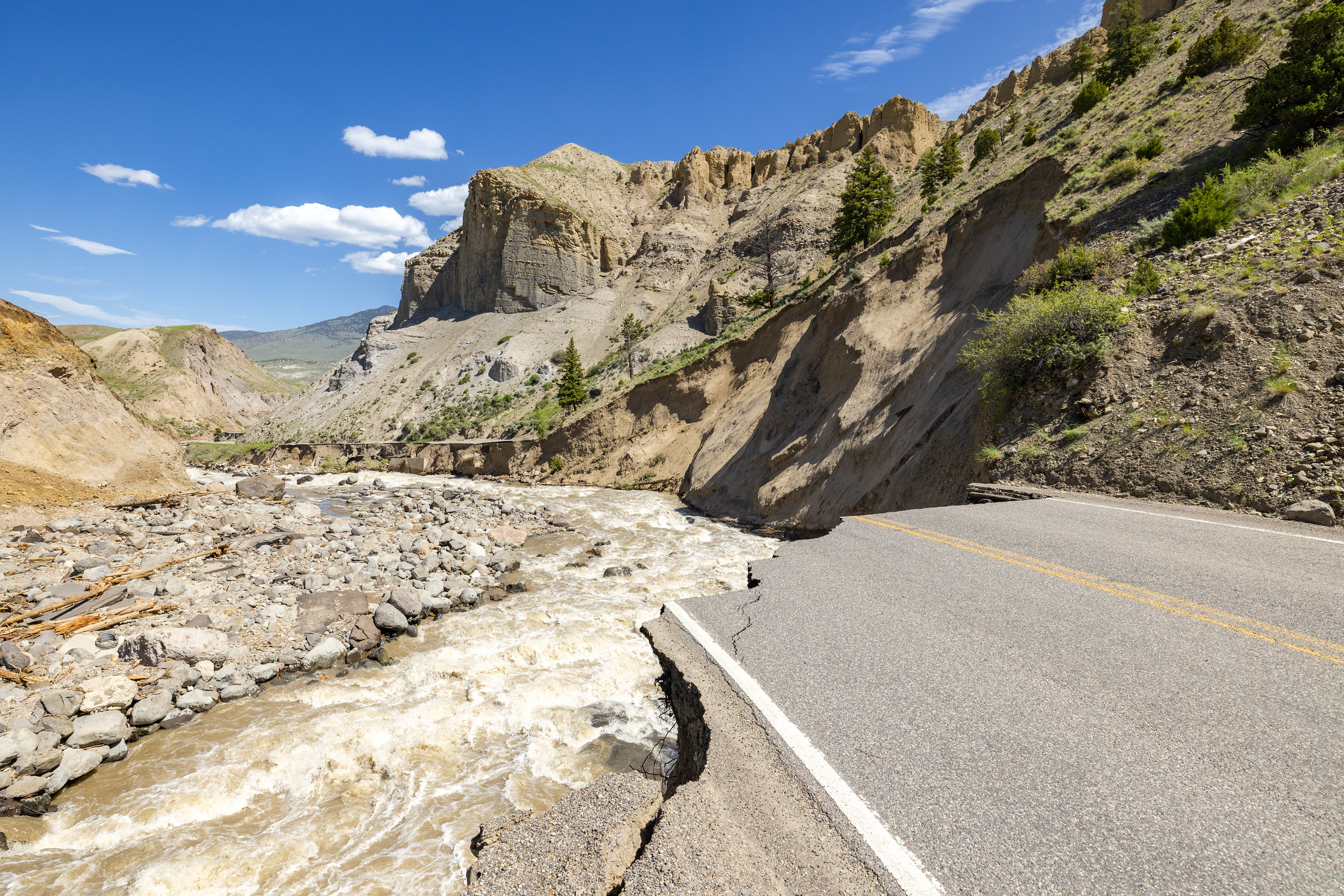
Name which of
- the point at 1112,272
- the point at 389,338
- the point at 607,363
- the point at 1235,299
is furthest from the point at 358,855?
the point at 389,338

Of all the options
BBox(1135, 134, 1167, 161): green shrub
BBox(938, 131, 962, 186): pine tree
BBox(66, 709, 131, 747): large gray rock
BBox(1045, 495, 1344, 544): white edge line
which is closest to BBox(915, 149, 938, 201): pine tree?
BBox(938, 131, 962, 186): pine tree

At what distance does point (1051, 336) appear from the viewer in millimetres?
11273

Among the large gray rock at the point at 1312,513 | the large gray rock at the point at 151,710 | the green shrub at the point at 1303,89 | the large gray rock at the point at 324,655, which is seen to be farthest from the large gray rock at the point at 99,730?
the green shrub at the point at 1303,89

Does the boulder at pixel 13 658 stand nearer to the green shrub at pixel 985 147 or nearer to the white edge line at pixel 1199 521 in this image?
the white edge line at pixel 1199 521

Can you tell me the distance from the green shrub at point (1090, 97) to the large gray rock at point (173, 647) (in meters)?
41.8

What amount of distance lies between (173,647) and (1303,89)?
88.1ft

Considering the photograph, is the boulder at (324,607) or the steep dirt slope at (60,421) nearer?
the boulder at (324,607)

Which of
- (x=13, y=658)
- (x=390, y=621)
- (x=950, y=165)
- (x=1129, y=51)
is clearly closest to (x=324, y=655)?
(x=390, y=621)

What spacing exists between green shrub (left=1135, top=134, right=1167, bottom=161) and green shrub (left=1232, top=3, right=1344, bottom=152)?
6.32 feet

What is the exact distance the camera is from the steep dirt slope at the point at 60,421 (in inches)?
617

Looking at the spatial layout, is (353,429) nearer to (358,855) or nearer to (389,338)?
(389,338)

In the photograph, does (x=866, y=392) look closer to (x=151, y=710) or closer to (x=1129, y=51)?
(x=151, y=710)

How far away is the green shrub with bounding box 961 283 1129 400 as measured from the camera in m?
10.8

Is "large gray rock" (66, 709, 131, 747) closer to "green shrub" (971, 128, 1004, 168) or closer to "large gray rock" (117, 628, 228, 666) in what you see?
"large gray rock" (117, 628, 228, 666)
